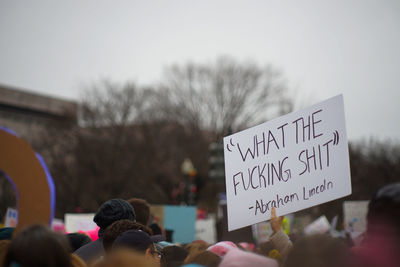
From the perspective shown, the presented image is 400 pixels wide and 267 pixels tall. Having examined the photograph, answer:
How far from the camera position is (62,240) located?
8.44 ft

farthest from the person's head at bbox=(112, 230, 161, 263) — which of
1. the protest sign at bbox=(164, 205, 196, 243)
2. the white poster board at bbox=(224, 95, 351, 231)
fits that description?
the protest sign at bbox=(164, 205, 196, 243)

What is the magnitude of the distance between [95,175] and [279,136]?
2719 centimetres

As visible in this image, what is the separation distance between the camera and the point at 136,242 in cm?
325

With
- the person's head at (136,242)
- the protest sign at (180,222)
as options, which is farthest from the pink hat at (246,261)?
the protest sign at (180,222)

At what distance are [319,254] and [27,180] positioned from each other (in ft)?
11.7

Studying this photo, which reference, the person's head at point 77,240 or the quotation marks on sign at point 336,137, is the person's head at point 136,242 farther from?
the quotation marks on sign at point 336,137

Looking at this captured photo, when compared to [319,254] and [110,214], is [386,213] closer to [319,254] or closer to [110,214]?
[319,254]

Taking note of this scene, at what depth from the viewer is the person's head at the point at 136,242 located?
3238 millimetres

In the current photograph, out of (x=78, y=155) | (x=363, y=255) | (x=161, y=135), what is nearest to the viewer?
(x=363, y=255)

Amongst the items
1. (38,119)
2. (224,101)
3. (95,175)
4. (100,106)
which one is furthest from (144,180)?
(38,119)

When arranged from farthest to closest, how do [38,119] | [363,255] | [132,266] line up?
1. [38,119]
2. [363,255]
3. [132,266]

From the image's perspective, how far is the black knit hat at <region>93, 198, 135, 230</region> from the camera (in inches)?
157

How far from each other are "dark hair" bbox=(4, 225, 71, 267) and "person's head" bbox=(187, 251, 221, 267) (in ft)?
2.95

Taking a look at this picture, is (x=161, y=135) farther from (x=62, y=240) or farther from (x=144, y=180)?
(x=62, y=240)
